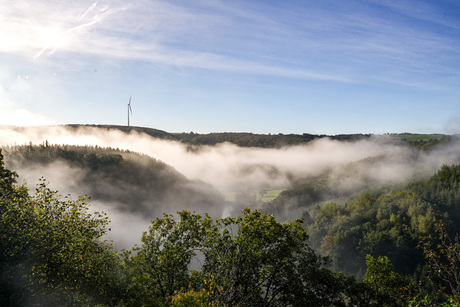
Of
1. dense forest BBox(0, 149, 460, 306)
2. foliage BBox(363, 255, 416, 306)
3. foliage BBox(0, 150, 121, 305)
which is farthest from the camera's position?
foliage BBox(363, 255, 416, 306)

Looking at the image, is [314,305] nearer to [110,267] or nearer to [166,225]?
[166,225]

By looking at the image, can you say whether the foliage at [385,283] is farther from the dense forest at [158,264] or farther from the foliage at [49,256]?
the foliage at [49,256]

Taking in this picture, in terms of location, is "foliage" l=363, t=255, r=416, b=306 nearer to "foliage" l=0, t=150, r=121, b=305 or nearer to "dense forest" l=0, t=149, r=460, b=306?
"dense forest" l=0, t=149, r=460, b=306

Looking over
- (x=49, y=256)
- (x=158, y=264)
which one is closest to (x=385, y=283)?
(x=158, y=264)

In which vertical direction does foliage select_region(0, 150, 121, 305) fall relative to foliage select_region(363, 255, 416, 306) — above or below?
above

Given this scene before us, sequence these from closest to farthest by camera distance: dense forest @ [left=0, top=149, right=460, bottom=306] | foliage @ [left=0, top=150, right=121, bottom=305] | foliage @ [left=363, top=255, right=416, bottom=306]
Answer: foliage @ [left=0, top=150, right=121, bottom=305], dense forest @ [left=0, top=149, right=460, bottom=306], foliage @ [left=363, top=255, right=416, bottom=306]

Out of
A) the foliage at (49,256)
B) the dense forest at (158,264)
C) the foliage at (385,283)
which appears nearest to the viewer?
the foliage at (49,256)

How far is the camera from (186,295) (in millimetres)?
22938

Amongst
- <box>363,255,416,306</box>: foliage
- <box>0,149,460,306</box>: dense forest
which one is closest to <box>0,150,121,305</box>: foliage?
<box>0,149,460,306</box>: dense forest

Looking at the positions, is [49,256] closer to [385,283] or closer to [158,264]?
[158,264]

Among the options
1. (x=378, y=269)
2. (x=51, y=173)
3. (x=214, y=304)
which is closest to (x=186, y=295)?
(x=214, y=304)

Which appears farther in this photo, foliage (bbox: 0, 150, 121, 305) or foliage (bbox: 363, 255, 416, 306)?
foliage (bbox: 363, 255, 416, 306)

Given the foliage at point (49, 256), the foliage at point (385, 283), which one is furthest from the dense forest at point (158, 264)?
the foliage at point (385, 283)

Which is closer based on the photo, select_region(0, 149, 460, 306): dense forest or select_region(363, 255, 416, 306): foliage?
select_region(0, 149, 460, 306): dense forest
